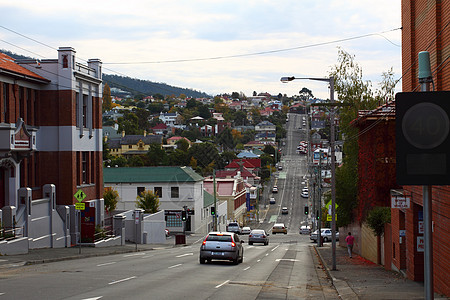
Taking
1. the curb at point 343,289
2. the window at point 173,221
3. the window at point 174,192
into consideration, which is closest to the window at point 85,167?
the curb at point 343,289

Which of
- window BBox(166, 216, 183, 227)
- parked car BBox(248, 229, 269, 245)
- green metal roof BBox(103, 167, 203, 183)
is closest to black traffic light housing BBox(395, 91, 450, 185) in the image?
parked car BBox(248, 229, 269, 245)

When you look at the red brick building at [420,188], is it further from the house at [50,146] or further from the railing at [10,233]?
the railing at [10,233]

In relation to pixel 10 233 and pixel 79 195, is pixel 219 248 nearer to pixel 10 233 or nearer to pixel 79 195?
pixel 79 195

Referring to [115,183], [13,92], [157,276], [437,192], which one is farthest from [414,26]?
[115,183]

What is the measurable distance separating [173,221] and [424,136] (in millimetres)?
63267

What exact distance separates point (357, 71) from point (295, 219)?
51341 mm

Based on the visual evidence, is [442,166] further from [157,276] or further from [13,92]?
[13,92]

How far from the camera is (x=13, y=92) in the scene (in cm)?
3225

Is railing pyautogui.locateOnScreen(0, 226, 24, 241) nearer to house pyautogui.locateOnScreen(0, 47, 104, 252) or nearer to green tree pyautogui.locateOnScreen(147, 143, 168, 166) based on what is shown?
house pyautogui.locateOnScreen(0, 47, 104, 252)

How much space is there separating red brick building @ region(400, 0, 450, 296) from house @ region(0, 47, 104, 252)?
15876 mm

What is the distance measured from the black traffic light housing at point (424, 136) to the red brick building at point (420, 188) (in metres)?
5.98

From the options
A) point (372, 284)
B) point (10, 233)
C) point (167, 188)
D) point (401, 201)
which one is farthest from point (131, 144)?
point (401, 201)

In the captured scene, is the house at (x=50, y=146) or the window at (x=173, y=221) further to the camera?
the window at (x=173, y=221)

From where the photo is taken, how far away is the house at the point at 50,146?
1224 inches
